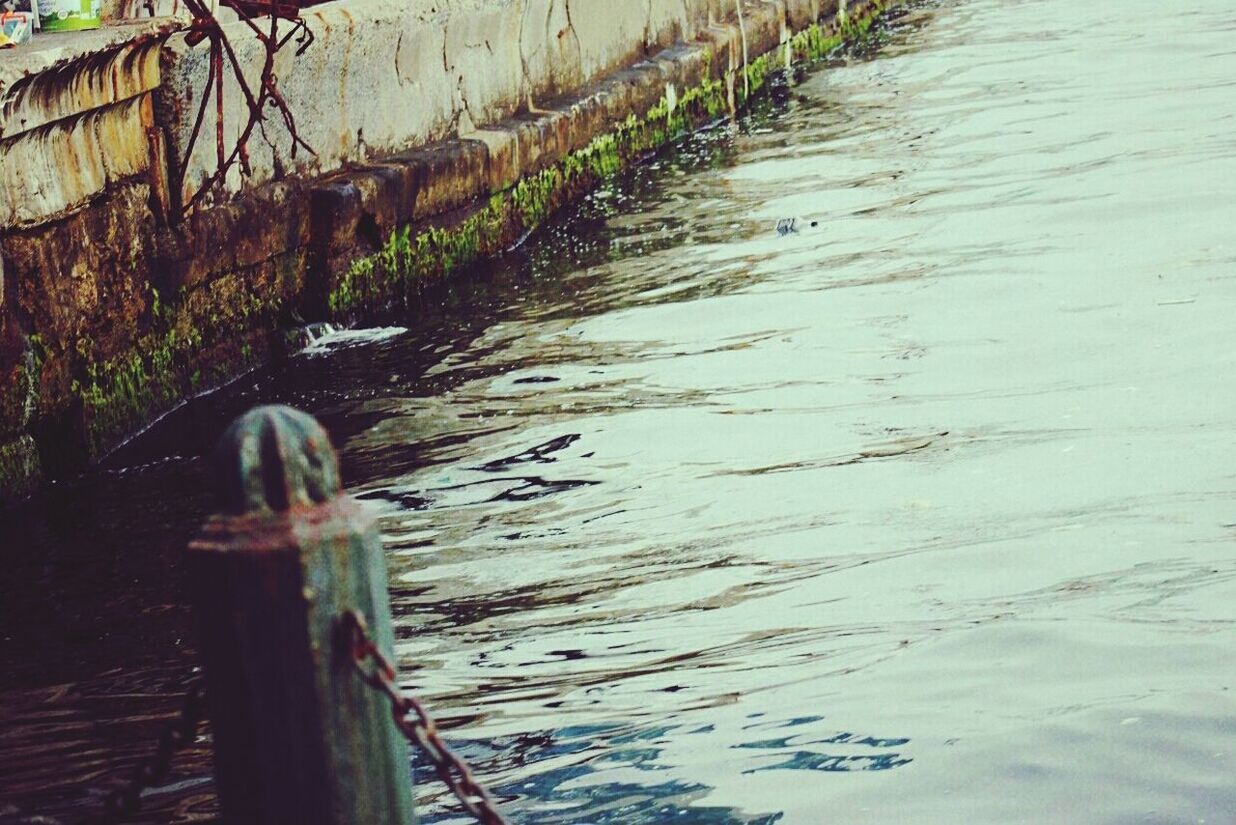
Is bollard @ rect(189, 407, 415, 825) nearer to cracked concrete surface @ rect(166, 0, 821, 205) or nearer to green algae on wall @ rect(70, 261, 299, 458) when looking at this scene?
green algae on wall @ rect(70, 261, 299, 458)

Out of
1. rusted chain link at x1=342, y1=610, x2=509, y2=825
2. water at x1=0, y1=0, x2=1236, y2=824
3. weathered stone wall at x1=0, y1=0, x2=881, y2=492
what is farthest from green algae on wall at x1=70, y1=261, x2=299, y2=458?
rusted chain link at x1=342, y1=610, x2=509, y2=825

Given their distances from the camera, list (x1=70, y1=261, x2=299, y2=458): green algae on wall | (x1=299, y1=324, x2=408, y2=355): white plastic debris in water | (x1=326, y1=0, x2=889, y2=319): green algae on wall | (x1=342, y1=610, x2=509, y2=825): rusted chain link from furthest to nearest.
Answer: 1. (x1=326, y1=0, x2=889, y2=319): green algae on wall
2. (x1=299, y1=324, x2=408, y2=355): white plastic debris in water
3. (x1=70, y1=261, x2=299, y2=458): green algae on wall
4. (x1=342, y1=610, x2=509, y2=825): rusted chain link

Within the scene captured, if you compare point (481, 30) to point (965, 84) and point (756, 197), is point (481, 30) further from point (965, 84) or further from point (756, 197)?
point (965, 84)

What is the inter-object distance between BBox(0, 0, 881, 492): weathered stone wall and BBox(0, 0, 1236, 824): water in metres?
0.22

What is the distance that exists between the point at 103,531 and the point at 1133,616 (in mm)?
2849

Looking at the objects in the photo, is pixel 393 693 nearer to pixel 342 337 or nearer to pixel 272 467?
pixel 272 467

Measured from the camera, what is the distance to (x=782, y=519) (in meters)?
4.85

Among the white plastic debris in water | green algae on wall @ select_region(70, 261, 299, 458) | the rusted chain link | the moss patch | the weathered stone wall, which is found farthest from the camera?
the white plastic debris in water

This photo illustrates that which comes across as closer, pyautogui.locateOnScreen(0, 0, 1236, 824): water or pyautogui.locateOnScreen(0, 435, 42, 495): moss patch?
pyautogui.locateOnScreen(0, 0, 1236, 824): water

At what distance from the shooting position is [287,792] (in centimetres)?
224

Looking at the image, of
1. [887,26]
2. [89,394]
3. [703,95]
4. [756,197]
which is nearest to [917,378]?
[89,394]

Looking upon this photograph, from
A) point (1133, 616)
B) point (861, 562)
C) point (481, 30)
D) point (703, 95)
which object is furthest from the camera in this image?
point (703, 95)

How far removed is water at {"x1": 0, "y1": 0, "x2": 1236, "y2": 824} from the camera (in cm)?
346

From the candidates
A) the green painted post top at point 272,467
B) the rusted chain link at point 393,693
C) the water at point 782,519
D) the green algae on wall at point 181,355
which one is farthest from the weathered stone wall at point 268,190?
the rusted chain link at point 393,693
